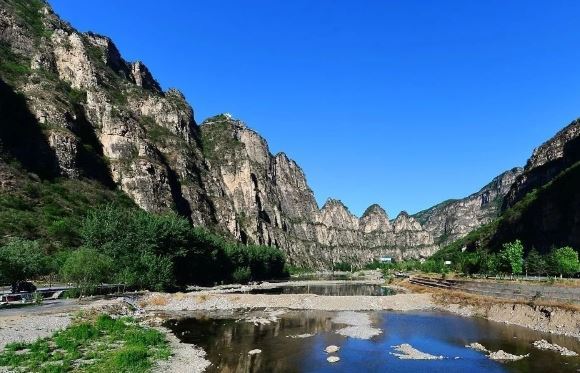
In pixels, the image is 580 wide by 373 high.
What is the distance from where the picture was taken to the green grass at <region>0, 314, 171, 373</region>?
99.7ft

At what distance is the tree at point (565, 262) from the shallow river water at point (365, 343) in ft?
196

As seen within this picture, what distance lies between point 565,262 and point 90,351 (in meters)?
112

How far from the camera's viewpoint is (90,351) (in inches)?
1403

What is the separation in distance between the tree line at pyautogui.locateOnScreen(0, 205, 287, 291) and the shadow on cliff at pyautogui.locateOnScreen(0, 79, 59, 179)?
4723 centimetres

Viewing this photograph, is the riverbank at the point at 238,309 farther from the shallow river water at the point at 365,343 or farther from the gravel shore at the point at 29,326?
the shallow river water at the point at 365,343

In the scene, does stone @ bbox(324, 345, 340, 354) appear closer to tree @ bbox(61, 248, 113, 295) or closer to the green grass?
the green grass

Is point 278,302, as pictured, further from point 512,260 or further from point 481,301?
point 512,260

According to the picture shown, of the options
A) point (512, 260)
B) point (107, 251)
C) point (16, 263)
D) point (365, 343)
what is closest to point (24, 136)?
point (107, 251)

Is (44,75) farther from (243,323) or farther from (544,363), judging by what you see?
(544,363)

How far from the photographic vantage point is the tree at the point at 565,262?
4409 inches

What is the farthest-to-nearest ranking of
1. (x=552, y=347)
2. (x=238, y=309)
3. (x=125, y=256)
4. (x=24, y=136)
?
(x=24, y=136) < (x=125, y=256) < (x=238, y=309) < (x=552, y=347)

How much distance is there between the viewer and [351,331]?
55219mm

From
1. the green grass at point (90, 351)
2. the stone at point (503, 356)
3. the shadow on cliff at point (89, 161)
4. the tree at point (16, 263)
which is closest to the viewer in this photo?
the green grass at point (90, 351)

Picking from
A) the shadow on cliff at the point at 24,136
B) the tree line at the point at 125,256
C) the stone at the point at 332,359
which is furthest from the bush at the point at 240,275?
the stone at the point at 332,359
